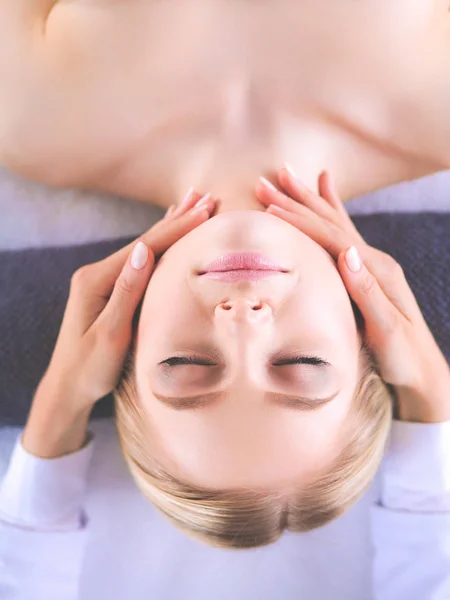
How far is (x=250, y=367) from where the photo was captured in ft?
1.98

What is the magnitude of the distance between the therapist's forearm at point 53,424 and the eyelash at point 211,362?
0.26m

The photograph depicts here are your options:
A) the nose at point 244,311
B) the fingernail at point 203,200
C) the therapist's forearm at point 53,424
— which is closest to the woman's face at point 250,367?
the nose at point 244,311

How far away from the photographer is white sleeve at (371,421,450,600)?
0.86 metres

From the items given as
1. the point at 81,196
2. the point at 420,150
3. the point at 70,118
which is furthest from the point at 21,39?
the point at 420,150

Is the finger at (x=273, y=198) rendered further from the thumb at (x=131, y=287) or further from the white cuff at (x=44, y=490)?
the white cuff at (x=44, y=490)

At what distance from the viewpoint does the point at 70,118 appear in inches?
33.7

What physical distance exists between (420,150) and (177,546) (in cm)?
74

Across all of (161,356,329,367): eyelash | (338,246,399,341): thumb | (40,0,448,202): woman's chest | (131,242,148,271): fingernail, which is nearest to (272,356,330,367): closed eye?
(161,356,329,367): eyelash

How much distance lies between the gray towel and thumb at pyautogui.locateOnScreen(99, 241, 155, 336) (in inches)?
7.2

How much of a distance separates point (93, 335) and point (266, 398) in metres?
0.28

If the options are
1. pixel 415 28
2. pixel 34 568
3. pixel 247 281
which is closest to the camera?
pixel 247 281

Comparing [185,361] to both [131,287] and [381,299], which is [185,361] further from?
[381,299]

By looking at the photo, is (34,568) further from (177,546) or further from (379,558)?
(379,558)

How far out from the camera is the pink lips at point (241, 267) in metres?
0.63
